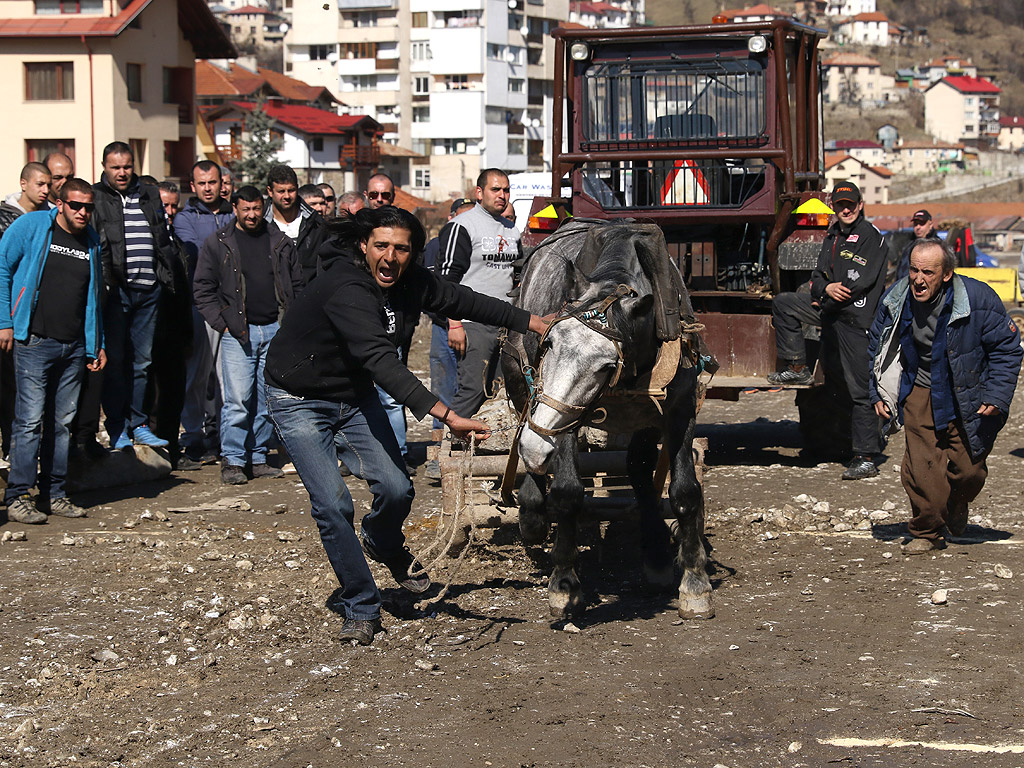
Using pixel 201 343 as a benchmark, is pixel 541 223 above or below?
above

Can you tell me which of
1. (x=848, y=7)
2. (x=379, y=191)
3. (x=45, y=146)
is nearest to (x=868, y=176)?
(x=45, y=146)

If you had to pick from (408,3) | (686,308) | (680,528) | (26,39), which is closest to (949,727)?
(680,528)

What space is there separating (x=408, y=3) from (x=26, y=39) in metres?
43.0

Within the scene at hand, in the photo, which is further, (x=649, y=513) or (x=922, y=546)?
(x=922, y=546)

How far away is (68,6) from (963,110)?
128777 mm

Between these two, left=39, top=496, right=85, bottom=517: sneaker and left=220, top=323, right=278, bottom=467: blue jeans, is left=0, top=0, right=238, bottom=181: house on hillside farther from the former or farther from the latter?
left=39, top=496, right=85, bottom=517: sneaker

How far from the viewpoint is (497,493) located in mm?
7574

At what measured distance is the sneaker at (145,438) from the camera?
32.6 feet

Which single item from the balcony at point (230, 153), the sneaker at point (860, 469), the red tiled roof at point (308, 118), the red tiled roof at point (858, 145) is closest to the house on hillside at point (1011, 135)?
the red tiled roof at point (858, 145)

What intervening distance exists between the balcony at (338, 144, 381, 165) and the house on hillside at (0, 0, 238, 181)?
22.8 m

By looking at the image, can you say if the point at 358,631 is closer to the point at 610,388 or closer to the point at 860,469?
the point at 610,388

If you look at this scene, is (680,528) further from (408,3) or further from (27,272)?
(408,3)

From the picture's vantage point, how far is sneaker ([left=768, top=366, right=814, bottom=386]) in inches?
371

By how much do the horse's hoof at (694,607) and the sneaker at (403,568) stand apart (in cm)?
131
